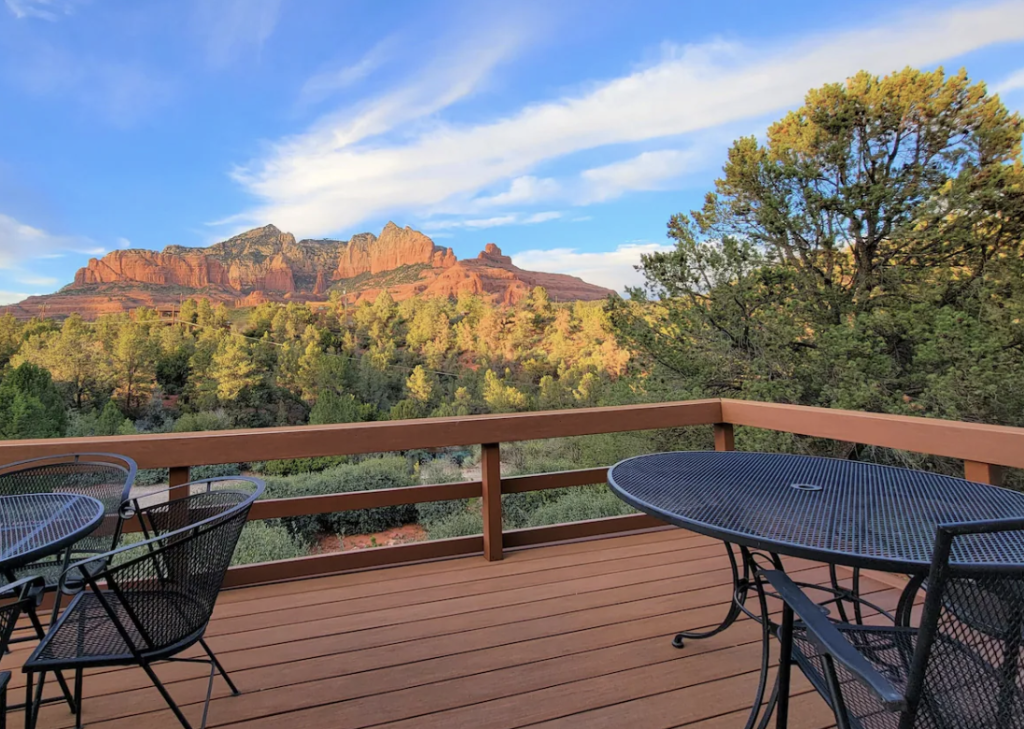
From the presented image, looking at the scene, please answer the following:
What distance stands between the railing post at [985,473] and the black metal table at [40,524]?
101 inches

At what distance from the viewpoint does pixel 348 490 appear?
18.9ft

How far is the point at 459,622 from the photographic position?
198cm

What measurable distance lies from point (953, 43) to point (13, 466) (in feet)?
40.9

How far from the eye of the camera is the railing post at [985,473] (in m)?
1.79

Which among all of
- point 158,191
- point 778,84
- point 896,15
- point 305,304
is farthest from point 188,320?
point 896,15

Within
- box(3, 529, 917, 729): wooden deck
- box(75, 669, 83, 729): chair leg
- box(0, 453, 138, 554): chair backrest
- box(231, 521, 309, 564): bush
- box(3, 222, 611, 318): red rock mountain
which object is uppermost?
box(3, 222, 611, 318): red rock mountain

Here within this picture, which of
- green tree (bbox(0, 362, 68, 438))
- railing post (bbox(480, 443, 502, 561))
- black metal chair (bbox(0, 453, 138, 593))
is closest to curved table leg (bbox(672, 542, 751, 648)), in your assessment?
railing post (bbox(480, 443, 502, 561))

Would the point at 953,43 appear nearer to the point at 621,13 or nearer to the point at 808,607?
the point at 621,13

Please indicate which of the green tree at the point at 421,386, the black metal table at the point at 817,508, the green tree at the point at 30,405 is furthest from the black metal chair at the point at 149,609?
the green tree at the point at 421,386

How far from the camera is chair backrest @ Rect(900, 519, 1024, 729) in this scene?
0.71m

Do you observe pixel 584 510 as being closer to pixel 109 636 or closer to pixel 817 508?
pixel 817 508

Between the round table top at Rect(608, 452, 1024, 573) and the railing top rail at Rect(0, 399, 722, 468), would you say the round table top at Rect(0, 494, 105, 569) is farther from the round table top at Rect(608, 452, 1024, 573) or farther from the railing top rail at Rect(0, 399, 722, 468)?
the round table top at Rect(608, 452, 1024, 573)

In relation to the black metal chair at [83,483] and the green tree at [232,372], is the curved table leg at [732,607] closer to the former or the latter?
the black metal chair at [83,483]

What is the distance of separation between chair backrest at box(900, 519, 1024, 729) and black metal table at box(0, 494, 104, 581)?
1.57m
